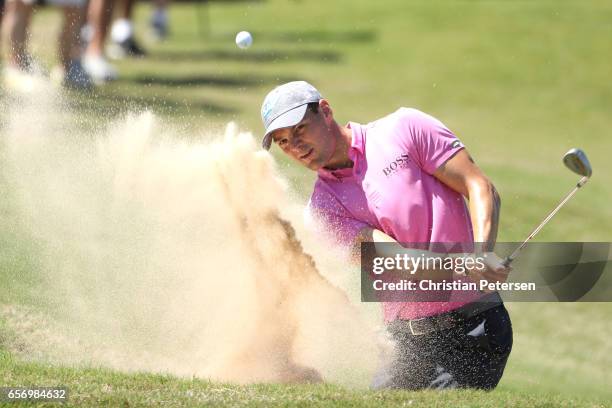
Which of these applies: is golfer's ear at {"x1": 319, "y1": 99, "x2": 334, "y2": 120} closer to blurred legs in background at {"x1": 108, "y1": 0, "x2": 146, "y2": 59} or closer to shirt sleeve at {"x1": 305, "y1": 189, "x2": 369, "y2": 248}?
shirt sleeve at {"x1": 305, "y1": 189, "x2": 369, "y2": 248}

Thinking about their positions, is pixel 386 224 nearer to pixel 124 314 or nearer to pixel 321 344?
pixel 321 344

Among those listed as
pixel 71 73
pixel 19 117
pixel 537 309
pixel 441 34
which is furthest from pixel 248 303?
pixel 441 34

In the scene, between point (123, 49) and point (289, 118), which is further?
point (123, 49)

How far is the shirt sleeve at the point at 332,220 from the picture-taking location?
4801mm

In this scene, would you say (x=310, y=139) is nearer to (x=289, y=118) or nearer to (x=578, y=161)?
(x=289, y=118)

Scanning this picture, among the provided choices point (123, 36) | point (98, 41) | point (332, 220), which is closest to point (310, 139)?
point (332, 220)

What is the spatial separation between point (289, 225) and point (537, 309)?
453 cm

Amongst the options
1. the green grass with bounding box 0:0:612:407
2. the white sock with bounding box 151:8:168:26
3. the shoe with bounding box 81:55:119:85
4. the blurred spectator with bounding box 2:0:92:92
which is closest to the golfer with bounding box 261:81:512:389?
the green grass with bounding box 0:0:612:407

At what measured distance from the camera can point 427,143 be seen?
187 inches

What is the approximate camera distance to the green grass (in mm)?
4859

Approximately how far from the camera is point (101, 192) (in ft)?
22.8

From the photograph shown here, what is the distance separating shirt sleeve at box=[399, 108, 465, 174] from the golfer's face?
14.4 inches

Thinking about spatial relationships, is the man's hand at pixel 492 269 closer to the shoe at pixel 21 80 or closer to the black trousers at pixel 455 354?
the black trousers at pixel 455 354

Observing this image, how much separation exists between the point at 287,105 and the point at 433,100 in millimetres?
11505
